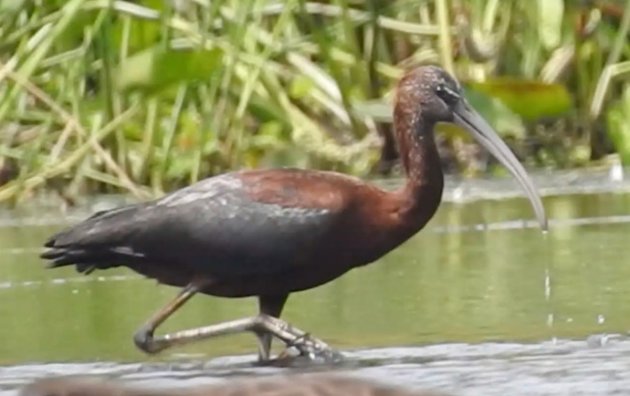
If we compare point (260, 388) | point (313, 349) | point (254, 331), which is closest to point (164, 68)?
point (254, 331)

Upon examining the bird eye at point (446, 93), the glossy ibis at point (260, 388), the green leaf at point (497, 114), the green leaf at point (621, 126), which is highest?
the bird eye at point (446, 93)

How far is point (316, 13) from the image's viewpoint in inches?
476

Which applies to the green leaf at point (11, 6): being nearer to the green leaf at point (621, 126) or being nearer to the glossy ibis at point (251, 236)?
the green leaf at point (621, 126)

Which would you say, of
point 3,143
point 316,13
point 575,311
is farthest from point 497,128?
point 575,311

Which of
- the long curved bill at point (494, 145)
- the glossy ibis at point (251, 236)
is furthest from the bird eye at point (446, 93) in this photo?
the glossy ibis at point (251, 236)

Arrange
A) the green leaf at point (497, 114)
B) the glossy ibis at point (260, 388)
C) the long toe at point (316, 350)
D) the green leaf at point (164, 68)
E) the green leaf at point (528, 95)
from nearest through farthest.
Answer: the glossy ibis at point (260, 388) → the long toe at point (316, 350) → the green leaf at point (164, 68) → the green leaf at point (497, 114) → the green leaf at point (528, 95)

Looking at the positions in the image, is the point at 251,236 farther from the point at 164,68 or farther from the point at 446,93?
the point at 164,68

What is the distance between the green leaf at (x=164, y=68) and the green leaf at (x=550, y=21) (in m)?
2.05

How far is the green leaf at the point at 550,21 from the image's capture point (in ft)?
38.4

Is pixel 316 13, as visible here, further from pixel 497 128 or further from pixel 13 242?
pixel 13 242

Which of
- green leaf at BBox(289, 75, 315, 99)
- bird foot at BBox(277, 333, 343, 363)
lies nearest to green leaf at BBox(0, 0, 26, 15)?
green leaf at BBox(289, 75, 315, 99)

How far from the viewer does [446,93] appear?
7.31 metres

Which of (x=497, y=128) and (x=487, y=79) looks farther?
(x=487, y=79)

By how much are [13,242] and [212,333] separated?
3.47 metres
